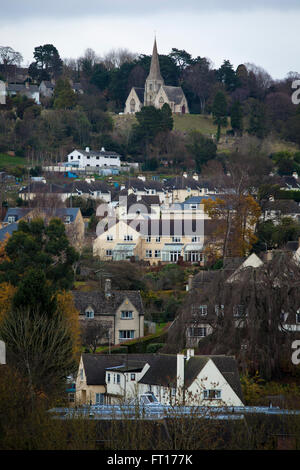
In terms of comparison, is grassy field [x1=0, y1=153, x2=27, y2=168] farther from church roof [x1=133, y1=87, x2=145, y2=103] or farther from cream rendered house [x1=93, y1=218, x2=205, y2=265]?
cream rendered house [x1=93, y1=218, x2=205, y2=265]

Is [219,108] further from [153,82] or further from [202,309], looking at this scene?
[202,309]

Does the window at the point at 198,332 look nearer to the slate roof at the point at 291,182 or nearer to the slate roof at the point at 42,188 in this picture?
the slate roof at the point at 42,188

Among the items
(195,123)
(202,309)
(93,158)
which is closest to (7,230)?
(202,309)

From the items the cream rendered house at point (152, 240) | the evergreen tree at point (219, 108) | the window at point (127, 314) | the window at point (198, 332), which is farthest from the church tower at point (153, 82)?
the window at point (198, 332)

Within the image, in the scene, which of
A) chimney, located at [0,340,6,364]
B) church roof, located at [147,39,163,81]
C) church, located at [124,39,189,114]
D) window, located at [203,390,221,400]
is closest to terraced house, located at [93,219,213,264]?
chimney, located at [0,340,6,364]

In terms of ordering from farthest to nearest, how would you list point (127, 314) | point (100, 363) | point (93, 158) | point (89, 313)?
1. point (93, 158)
2. point (127, 314)
3. point (89, 313)
4. point (100, 363)
